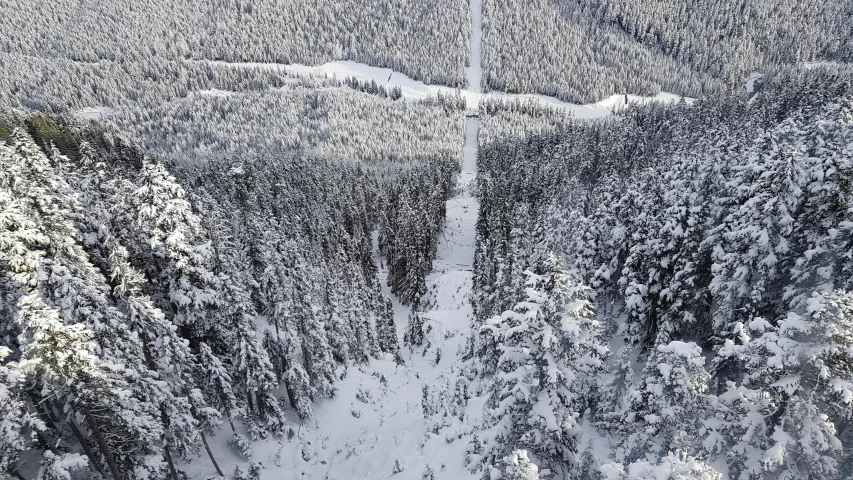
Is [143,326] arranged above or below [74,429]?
above

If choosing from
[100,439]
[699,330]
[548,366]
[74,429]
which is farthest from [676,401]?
[74,429]

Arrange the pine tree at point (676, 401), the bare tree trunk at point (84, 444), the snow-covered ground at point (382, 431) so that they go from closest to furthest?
the pine tree at point (676, 401) → the bare tree trunk at point (84, 444) → the snow-covered ground at point (382, 431)

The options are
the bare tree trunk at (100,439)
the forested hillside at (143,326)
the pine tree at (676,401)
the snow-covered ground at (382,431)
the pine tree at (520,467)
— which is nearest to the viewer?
the pine tree at (520,467)

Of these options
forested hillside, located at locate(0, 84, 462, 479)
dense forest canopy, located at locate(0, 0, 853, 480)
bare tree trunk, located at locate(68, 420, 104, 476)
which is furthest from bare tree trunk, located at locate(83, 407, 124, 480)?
bare tree trunk, located at locate(68, 420, 104, 476)

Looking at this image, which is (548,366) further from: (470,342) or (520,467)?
(470,342)

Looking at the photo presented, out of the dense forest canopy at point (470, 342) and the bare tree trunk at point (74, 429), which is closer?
the dense forest canopy at point (470, 342)

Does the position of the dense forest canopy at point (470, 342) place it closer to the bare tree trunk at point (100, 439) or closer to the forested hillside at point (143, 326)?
the forested hillside at point (143, 326)

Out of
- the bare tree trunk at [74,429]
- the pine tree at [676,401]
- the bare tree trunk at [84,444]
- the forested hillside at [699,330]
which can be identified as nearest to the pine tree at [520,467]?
the forested hillside at [699,330]

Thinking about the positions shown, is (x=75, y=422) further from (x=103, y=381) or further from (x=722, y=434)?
(x=722, y=434)

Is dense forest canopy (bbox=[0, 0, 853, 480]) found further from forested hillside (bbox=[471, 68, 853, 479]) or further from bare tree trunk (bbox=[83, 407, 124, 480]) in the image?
bare tree trunk (bbox=[83, 407, 124, 480])
